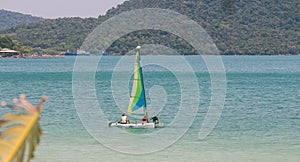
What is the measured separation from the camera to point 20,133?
163cm

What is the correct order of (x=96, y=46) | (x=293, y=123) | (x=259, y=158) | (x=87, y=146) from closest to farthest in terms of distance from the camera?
1. (x=259, y=158)
2. (x=87, y=146)
3. (x=293, y=123)
4. (x=96, y=46)

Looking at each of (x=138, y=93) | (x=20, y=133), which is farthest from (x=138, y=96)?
(x=20, y=133)

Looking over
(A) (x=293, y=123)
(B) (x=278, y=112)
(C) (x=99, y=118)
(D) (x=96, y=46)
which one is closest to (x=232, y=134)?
(A) (x=293, y=123)

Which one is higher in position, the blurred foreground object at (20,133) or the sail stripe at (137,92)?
the blurred foreground object at (20,133)

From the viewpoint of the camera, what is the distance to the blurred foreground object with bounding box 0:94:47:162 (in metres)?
1.61

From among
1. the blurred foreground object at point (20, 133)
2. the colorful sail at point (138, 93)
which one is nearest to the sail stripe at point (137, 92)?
the colorful sail at point (138, 93)

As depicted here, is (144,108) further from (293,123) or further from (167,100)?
(167,100)

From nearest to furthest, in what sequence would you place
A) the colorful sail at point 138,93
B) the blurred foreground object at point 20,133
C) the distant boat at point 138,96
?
the blurred foreground object at point 20,133
the distant boat at point 138,96
the colorful sail at point 138,93

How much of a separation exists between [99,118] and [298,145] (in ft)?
44.7

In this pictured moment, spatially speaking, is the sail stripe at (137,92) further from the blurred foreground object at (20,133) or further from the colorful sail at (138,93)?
the blurred foreground object at (20,133)

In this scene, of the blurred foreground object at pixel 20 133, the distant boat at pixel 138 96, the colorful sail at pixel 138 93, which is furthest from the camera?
the colorful sail at pixel 138 93

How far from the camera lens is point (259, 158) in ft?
68.2

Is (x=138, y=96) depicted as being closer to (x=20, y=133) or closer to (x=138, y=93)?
(x=138, y=93)

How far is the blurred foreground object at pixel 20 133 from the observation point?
1605 mm
